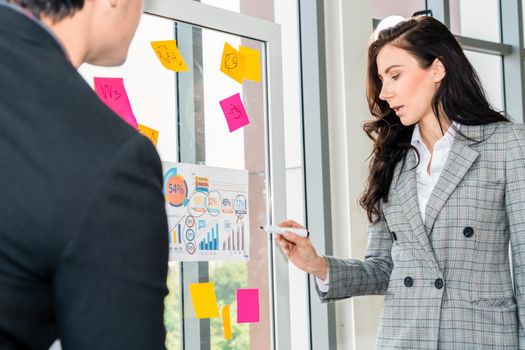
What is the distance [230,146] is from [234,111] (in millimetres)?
121

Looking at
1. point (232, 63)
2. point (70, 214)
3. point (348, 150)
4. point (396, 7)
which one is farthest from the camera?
point (396, 7)

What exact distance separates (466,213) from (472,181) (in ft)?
0.30

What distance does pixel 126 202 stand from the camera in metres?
0.58

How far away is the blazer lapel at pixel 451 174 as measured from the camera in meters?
2.03

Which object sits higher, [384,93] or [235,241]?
[384,93]

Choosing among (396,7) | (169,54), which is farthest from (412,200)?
(396,7)

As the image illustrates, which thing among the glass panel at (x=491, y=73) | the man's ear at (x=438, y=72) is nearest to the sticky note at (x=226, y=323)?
the man's ear at (x=438, y=72)

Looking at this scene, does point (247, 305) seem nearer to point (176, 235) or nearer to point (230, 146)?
point (176, 235)

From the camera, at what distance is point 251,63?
2.55 meters

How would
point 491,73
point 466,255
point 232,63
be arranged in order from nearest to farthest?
point 466,255 < point 232,63 < point 491,73

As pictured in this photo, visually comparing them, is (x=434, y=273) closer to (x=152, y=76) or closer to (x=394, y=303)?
(x=394, y=303)

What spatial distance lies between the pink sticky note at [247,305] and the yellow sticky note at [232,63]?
69 centimetres

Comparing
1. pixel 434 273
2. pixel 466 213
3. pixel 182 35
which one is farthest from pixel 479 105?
pixel 182 35

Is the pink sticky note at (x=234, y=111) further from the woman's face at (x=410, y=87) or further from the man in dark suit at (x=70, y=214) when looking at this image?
the man in dark suit at (x=70, y=214)
